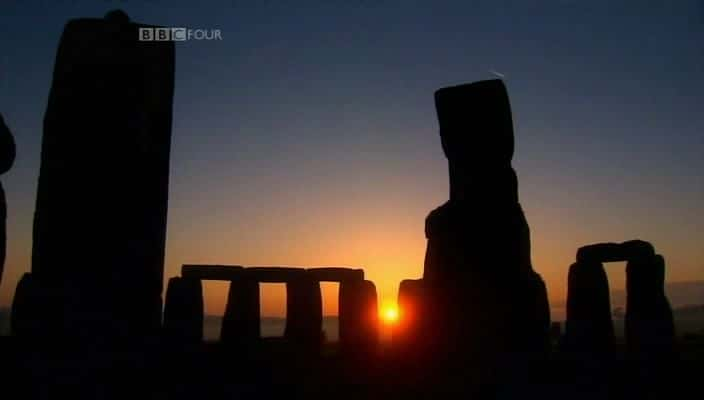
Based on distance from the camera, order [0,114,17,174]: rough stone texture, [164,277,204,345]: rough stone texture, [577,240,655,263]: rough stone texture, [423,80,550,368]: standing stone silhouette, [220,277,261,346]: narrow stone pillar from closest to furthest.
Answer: [0,114,17,174]: rough stone texture → [423,80,550,368]: standing stone silhouette → [577,240,655,263]: rough stone texture → [164,277,204,345]: rough stone texture → [220,277,261,346]: narrow stone pillar

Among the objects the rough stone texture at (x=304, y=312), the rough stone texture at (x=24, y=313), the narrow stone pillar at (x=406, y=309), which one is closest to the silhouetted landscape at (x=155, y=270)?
the rough stone texture at (x=24, y=313)

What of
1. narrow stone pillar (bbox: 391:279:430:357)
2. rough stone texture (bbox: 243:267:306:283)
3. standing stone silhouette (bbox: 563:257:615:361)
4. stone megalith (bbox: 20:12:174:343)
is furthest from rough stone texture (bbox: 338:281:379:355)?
stone megalith (bbox: 20:12:174:343)

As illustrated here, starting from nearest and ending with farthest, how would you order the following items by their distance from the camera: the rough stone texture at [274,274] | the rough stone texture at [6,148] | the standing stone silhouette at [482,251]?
the rough stone texture at [6,148] < the standing stone silhouette at [482,251] < the rough stone texture at [274,274]

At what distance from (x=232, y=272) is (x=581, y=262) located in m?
8.02

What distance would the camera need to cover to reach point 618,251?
13188 millimetres

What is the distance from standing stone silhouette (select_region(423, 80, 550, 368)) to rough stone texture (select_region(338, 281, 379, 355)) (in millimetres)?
6439

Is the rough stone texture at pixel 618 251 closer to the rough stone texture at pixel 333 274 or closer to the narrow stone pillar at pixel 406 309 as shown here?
the narrow stone pillar at pixel 406 309

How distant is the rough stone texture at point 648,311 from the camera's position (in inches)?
500

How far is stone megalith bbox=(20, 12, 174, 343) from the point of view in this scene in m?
8.58

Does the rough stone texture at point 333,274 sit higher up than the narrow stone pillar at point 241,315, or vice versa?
the rough stone texture at point 333,274

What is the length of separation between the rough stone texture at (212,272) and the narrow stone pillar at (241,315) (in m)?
0.21

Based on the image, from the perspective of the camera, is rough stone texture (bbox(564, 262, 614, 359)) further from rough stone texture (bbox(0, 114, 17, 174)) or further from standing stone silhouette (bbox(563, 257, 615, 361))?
rough stone texture (bbox(0, 114, 17, 174))

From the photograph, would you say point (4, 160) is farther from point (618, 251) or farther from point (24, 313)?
point (618, 251)

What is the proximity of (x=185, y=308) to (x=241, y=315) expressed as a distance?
1.61m
